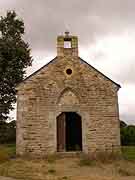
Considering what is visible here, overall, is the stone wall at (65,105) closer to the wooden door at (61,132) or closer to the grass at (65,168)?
the grass at (65,168)

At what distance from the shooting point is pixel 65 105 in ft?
70.1

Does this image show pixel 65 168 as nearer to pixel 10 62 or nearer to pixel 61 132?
pixel 61 132

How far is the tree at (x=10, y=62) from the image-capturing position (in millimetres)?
29578

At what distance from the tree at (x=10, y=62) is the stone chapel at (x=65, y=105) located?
26.1 ft

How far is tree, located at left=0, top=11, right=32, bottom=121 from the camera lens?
29.6 metres

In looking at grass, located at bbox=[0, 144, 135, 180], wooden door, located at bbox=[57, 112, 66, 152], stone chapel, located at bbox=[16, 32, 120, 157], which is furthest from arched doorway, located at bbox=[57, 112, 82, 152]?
grass, located at bbox=[0, 144, 135, 180]

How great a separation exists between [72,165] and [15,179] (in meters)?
5.38

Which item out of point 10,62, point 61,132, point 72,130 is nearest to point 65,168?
point 61,132

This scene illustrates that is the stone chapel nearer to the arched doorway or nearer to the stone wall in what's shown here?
the stone wall

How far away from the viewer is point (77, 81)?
21516 millimetres

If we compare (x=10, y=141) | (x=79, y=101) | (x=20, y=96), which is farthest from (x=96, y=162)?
(x=10, y=141)

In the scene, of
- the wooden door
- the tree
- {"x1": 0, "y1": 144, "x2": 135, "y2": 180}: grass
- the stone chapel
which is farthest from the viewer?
the tree

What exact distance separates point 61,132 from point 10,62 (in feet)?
33.9

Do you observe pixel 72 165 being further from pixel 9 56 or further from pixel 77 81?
pixel 9 56
